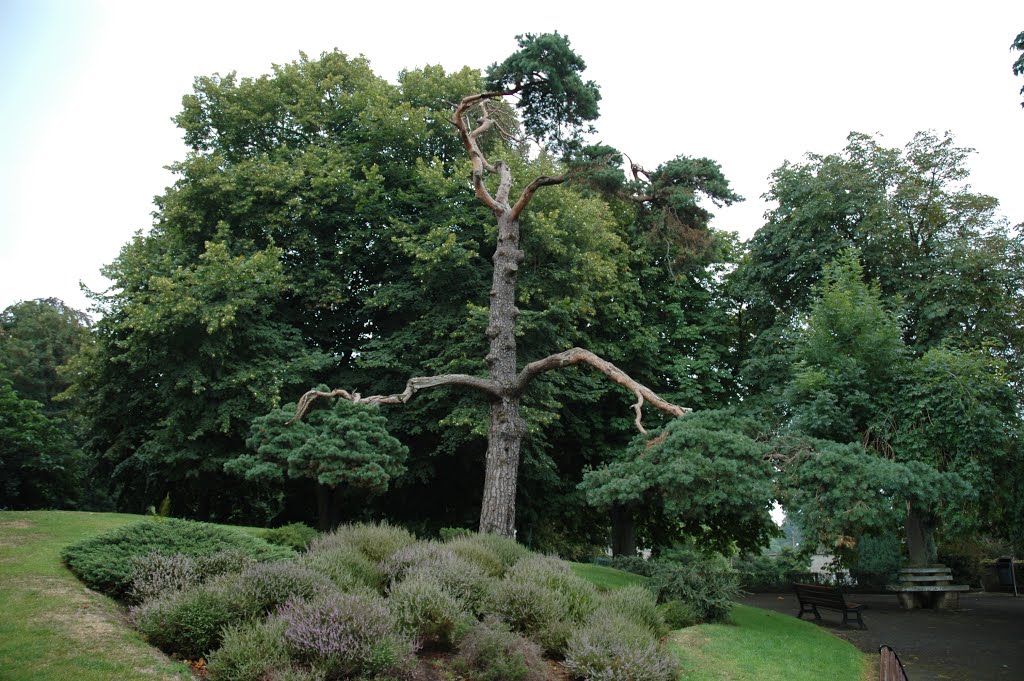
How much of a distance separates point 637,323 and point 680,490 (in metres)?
10.4

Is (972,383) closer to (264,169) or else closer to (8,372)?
(264,169)

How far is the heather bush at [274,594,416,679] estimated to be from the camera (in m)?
6.77

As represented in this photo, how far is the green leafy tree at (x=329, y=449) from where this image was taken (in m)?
13.8

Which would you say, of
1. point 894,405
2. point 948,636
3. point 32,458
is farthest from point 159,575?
point 894,405

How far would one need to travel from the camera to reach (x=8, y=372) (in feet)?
88.7

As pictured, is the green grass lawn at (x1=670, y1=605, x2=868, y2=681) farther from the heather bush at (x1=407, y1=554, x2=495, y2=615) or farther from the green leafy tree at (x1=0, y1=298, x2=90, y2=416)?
the green leafy tree at (x1=0, y1=298, x2=90, y2=416)

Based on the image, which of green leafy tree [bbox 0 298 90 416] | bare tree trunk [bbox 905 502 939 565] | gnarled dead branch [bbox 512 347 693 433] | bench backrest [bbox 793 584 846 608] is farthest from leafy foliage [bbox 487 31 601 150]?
green leafy tree [bbox 0 298 90 416]

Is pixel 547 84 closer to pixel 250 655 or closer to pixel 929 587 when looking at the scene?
pixel 250 655

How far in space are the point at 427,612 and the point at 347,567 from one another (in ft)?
5.70

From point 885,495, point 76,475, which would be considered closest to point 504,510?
point 885,495

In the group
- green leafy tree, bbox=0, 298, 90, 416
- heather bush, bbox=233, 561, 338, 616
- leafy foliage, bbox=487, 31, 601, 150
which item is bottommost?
heather bush, bbox=233, 561, 338, 616

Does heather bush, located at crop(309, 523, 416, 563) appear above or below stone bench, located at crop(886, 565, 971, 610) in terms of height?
above

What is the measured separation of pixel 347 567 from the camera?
9.62m

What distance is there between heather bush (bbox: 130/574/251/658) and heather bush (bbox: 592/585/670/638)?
16.4ft
